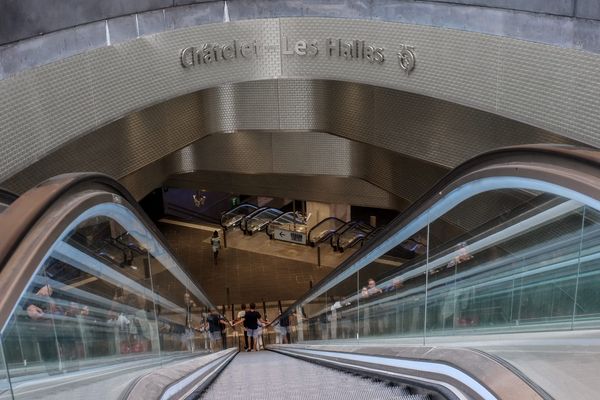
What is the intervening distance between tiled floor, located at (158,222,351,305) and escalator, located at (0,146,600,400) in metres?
8.53

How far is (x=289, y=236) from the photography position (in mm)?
15555

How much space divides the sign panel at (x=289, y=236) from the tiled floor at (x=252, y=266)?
0.15 meters

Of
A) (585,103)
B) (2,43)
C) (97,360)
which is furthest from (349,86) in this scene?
(97,360)

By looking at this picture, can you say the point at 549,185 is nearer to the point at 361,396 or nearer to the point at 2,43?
the point at 361,396

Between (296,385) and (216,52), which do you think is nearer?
(296,385)

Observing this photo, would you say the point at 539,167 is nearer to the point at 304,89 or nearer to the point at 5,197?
the point at 5,197

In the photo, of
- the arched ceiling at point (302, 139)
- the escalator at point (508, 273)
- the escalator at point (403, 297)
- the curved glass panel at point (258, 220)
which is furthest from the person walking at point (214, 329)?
the curved glass panel at point (258, 220)

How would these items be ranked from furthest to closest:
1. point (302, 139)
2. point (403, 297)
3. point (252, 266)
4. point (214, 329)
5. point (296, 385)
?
1. point (252, 266)
2. point (302, 139)
3. point (214, 329)
4. point (403, 297)
5. point (296, 385)

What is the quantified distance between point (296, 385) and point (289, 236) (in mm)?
11503

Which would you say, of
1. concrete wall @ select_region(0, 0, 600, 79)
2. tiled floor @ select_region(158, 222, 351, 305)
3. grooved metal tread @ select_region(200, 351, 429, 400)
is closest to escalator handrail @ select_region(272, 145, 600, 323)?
grooved metal tread @ select_region(200, 351, 429, 400)

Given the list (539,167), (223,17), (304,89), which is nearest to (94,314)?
(539,167)

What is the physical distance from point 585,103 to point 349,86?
15.4 ft

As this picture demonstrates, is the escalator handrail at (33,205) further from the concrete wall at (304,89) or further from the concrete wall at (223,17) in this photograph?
the concrete wall at (223,17)

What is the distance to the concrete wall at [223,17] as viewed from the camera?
5922mm
